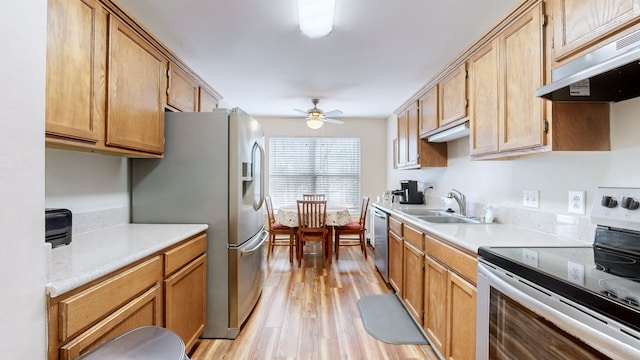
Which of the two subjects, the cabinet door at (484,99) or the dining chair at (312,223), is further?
the dining chair at (312,223)

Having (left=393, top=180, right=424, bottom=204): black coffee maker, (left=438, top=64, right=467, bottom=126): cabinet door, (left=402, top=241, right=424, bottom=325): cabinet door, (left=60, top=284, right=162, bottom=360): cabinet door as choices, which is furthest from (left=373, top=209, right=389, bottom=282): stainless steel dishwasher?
(left=60, top=284, right=162, bottom=360): cabinet door

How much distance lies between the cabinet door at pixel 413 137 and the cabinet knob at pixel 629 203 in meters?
1.89

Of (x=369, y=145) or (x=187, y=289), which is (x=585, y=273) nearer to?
(x=187, y=289)

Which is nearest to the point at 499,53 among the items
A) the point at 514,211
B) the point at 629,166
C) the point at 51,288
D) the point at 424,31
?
the point at 424,31

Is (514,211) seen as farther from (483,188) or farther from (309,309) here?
(309,309)

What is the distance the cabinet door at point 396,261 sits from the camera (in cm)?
258

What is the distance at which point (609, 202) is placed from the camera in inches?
48.7

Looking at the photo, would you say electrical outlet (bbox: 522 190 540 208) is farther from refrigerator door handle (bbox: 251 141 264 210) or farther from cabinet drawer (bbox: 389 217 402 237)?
refrigerator door handle (bbox: 251 141 264 210)

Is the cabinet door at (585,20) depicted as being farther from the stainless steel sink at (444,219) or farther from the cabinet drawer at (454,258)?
the stainless steel sink at (444,219)

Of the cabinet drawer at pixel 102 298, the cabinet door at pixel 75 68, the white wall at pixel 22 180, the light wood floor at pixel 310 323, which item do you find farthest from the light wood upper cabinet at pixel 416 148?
the white wall at pixel 22 180

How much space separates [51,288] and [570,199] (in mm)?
2329

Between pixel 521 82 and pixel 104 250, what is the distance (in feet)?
7.62

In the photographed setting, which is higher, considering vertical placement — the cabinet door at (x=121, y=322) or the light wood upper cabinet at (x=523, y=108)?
the light wood upper cabinet at (x=523, y=108)

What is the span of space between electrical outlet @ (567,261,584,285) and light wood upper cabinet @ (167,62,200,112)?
98.4 inches
